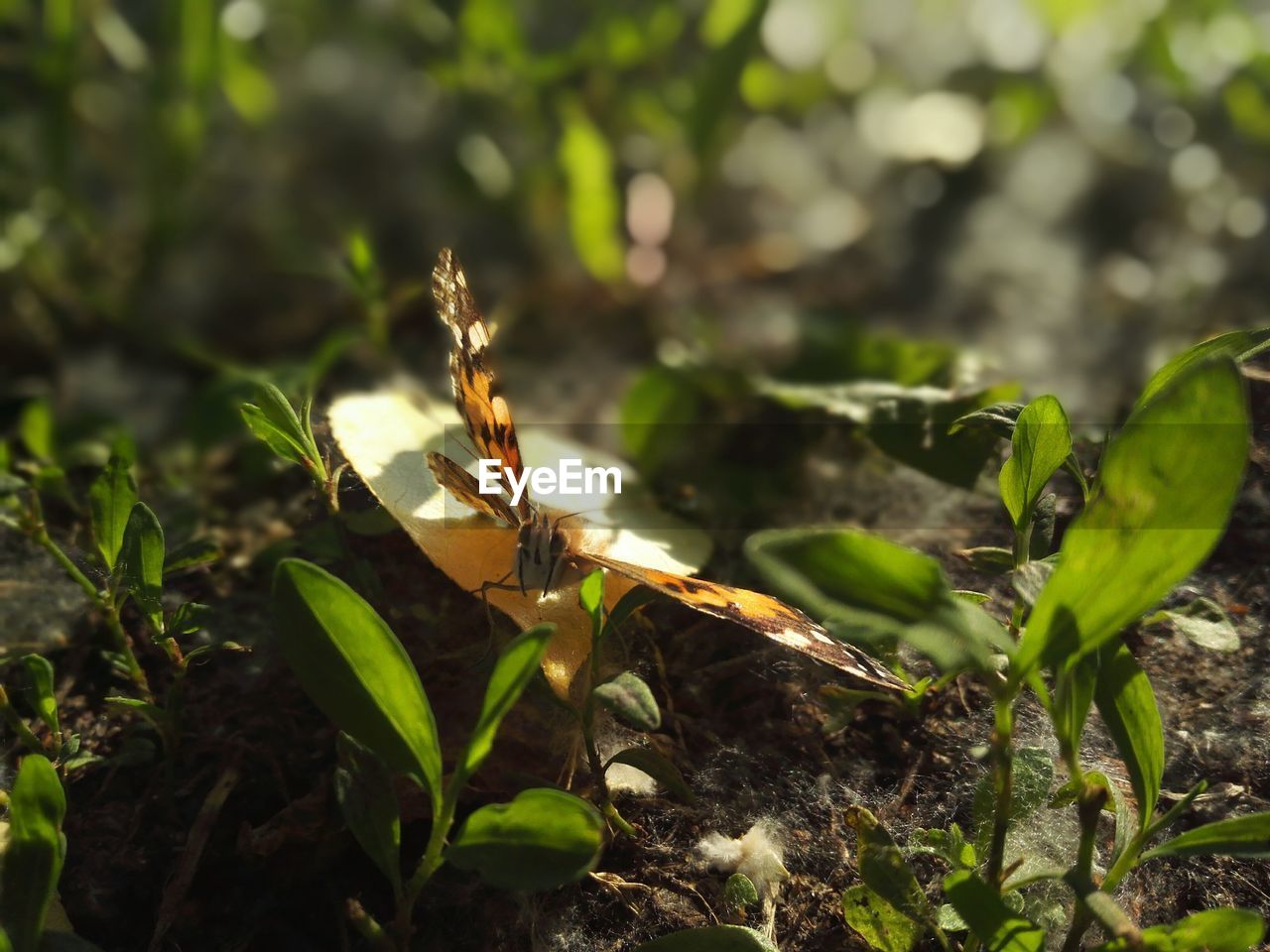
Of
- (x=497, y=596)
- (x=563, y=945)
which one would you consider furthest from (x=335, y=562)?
(x=563, y=945)

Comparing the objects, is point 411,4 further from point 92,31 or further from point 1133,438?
point 1133,438

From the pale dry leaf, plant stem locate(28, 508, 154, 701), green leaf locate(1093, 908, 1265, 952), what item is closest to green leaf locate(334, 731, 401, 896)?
the pale dry leaf

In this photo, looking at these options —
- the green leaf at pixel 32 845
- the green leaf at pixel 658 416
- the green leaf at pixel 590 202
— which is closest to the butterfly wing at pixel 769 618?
the green leaf at pixel 32 845

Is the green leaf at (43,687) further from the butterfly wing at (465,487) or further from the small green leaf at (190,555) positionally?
the butterfly wing at (465,487)

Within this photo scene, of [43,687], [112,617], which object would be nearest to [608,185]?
[112,617]

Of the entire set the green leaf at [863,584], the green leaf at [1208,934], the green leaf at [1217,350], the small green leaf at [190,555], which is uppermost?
the green leaf at [1217,350]
